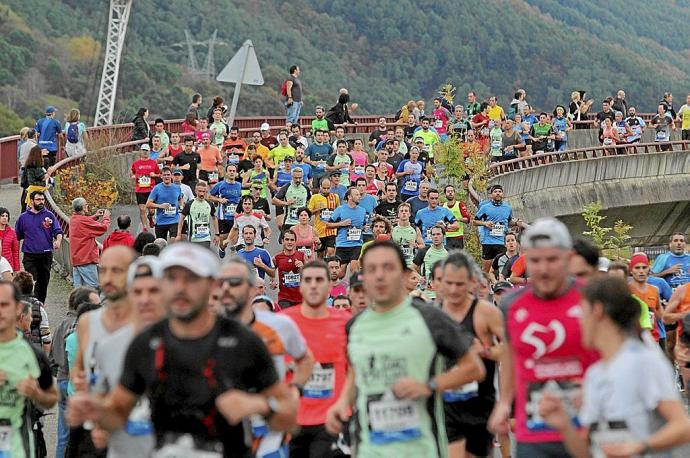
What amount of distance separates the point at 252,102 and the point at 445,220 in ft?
241

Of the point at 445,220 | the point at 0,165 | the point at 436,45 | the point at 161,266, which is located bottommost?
the point at 161,266

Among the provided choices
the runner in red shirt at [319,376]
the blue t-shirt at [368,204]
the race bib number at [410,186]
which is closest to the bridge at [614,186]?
the race bib number at [410,186]

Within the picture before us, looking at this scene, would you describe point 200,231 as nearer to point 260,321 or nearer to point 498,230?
point 498,230

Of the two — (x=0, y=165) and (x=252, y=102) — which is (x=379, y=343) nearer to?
(x=0, y=165)

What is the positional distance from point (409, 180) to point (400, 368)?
1841 centimetres

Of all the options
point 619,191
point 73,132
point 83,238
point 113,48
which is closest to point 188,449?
point 83,238

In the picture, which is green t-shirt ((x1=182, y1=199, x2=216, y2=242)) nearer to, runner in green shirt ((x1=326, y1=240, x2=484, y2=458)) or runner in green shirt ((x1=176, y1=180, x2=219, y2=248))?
runner in green shirt ((x1=176, y1=180, x2=219, y2=248))

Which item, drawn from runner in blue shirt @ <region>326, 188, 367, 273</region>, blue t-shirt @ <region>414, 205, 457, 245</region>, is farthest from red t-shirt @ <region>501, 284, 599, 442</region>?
blue t-shirt @ <region>414, 205, 457, 245</region>

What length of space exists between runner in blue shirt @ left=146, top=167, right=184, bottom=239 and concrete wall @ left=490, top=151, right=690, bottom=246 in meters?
14.3

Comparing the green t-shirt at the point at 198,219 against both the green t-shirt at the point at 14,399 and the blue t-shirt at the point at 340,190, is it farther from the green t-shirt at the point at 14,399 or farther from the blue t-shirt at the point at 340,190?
the green t-shirt at the point at 14,399

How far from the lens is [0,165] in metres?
35.6

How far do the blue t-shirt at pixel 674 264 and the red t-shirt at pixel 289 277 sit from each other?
13.3ft

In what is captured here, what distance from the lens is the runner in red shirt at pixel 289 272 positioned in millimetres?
18844

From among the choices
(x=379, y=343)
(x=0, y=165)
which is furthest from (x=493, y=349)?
(x=0, y=165)
